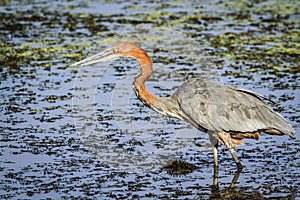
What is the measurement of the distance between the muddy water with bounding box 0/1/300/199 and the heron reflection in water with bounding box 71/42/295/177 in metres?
0.41

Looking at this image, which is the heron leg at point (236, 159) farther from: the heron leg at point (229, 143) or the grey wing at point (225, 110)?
the grey wing at point (225, 110)

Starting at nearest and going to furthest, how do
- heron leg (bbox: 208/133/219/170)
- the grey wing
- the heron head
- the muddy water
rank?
the muddy water, the grey wing, heron leg (bbox: 208/133/219/170), the heron head

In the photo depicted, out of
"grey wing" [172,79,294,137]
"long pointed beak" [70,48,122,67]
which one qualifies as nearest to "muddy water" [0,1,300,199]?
"grey wing" [172,79,294,137]

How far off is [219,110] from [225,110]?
67 mm

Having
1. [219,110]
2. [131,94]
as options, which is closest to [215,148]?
[219,110]

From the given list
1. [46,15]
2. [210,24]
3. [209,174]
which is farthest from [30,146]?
[46,15]

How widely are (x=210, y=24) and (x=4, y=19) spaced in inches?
199

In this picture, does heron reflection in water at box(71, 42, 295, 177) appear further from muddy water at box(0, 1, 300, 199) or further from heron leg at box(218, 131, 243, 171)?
muddy water at box(0, 1, 300, 199)

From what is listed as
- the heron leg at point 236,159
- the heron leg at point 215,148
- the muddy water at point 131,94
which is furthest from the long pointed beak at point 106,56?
the heron leg at point 236,159

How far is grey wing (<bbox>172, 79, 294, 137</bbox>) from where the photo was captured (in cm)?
777

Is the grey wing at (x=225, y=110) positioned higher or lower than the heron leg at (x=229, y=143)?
higher

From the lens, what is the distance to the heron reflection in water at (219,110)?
778 centimetres

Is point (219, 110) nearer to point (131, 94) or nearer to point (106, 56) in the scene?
point (106, 56)

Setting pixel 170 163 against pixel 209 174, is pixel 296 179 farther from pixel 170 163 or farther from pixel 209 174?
pixel 170 163
